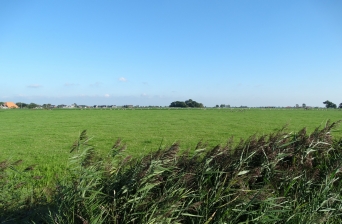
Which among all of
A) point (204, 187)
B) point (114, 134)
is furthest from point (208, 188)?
point (114, 134)

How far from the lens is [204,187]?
9.12 ft

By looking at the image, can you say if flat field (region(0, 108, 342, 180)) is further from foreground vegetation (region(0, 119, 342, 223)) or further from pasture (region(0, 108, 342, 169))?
foreground vegetation (region(0, 119, 342, 223))

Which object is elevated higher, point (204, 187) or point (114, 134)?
point (204, 187)

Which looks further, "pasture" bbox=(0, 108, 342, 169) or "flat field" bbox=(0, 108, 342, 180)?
"pasture" bbox=(0, 108, 342, 169)

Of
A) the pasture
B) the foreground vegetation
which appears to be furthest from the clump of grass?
the pasture

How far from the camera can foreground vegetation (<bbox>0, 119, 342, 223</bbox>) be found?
94.1 inches

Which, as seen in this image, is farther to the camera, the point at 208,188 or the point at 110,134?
the point at 110,134

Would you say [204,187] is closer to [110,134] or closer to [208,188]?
[208,188]

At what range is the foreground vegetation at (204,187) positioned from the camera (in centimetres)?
239

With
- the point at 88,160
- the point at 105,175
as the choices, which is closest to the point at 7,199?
the point at 88,160

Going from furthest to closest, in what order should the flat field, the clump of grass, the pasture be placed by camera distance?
the pasture → the flat field → the clump of grass

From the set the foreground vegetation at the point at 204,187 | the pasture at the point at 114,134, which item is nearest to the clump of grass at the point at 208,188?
the foreground vegetation at the point at 204,187

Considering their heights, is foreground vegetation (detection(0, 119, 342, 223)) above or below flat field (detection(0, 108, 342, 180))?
above

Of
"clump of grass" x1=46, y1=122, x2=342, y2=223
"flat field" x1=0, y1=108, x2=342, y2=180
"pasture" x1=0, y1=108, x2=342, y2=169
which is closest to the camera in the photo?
"clump of grass" x1=46, y1=122, x2=342, y2=223
